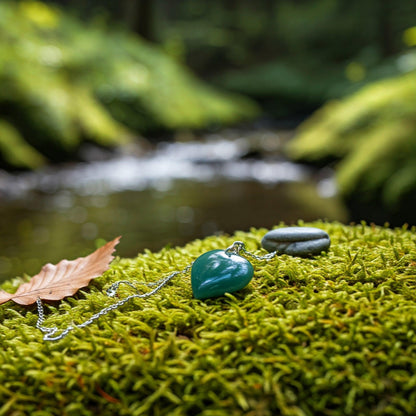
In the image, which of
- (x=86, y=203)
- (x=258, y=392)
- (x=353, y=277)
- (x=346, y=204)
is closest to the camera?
(x=258, y=392)

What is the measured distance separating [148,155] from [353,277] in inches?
432

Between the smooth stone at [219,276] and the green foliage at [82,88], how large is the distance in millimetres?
8309

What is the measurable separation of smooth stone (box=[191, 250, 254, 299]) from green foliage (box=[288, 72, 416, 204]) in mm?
4751

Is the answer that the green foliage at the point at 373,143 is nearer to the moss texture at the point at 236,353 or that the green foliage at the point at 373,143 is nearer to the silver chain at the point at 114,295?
the silver chain at the point at 114,295

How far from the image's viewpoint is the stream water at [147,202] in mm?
5988

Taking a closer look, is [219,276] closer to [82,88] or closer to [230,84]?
[82,88]

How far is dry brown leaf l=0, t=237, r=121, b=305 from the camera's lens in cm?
195

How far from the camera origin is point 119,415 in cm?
135

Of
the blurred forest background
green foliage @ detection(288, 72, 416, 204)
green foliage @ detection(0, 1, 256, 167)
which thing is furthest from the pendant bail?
green foliage @ detection(0, 1, 256, 167)

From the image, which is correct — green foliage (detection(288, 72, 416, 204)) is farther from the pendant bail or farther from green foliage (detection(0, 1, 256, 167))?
green foliage (detection(0, 1, 256, 167))

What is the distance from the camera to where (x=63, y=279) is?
6.69 feet

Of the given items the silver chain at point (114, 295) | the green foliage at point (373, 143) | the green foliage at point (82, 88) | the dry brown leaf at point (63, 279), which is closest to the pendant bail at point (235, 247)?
the silver chain at point (114, 295)

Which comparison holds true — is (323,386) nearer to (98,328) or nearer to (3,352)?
(98,328)

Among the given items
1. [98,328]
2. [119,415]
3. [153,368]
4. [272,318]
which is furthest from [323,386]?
[98,328]
